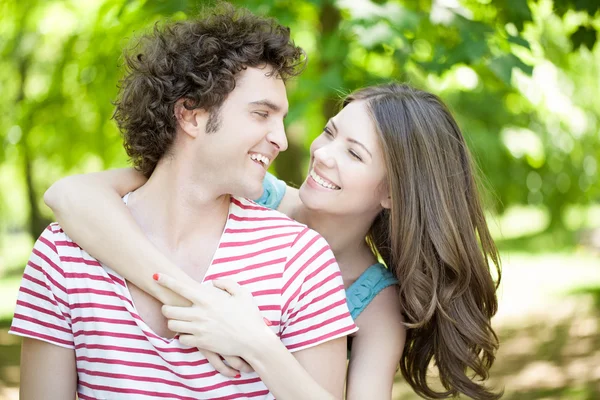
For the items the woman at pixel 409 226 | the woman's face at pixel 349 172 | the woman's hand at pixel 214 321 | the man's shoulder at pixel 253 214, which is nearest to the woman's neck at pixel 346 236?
the woman at pixel 409 226

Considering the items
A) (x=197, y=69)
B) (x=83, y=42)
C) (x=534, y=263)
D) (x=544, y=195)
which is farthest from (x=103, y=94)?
(x=534, y=263)

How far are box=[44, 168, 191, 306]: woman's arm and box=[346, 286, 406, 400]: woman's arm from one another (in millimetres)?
697

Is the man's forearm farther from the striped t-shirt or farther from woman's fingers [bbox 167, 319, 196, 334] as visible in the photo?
woman's fingers [bbox 167, 319, 196, 334]

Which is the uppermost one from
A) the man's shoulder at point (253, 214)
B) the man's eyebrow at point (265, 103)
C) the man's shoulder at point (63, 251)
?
the man's eyebrow at point (265, 103)

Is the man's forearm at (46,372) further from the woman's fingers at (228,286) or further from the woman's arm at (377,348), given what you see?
the woman's arm at (377,348)

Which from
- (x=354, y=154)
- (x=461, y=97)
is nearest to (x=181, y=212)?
(x=354, y=154)

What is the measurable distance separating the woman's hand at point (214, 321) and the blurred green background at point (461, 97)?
1.25 meters

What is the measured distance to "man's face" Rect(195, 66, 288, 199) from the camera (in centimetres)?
243

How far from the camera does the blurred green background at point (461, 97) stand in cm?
381

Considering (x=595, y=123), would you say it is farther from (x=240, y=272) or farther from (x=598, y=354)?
(x=240, y=272)

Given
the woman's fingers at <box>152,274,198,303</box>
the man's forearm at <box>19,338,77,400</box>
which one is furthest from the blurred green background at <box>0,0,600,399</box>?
the man's forearm at <box>19,338,77,400</box>

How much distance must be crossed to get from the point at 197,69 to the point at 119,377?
3.31ft

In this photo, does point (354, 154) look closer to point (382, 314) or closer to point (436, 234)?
point (436, 234)

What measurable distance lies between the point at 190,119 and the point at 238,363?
818 mm
